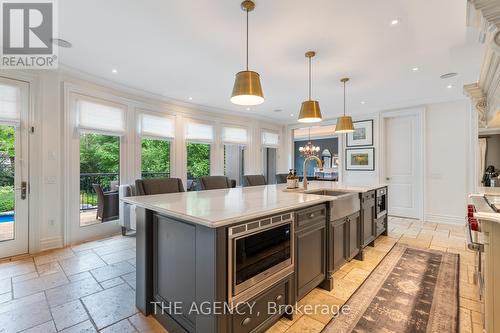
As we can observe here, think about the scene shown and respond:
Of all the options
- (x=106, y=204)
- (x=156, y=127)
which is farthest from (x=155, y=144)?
(x=106, y=204)

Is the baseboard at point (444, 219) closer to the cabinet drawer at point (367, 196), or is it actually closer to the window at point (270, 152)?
the cabinet drawer at point (367, 196)

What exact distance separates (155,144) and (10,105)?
2.42 meters

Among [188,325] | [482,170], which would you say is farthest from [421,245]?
[188,325]

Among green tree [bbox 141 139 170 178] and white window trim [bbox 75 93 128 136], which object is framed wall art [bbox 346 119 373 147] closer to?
green tree [bbox 141 139 170 178]

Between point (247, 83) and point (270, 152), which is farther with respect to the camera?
point (270, 152)

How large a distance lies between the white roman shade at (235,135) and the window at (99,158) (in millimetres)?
2559

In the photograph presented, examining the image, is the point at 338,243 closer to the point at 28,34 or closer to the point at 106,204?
the point at 106,204

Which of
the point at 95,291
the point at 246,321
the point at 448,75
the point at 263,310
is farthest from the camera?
the point at 448,75

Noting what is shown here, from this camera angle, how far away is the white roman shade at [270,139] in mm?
7393

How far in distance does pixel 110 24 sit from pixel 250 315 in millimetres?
3012

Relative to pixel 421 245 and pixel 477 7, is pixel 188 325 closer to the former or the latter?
pixel 477 7

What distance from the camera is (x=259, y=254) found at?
5.48 feet

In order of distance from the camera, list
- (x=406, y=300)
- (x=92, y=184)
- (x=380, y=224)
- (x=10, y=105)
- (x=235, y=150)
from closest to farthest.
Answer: (x=406, y=300)
(x=10, y=105)
(x=380, y=224)
(x=92, y=184)
(x=235, y=150)

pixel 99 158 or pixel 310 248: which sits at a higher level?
pixel 99 158
